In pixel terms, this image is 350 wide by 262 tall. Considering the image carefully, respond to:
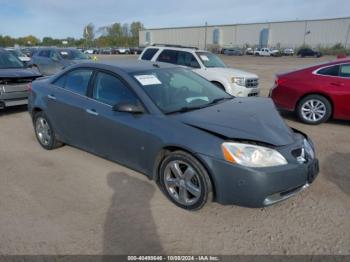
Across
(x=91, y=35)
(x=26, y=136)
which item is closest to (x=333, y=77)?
(x=26, y=136)

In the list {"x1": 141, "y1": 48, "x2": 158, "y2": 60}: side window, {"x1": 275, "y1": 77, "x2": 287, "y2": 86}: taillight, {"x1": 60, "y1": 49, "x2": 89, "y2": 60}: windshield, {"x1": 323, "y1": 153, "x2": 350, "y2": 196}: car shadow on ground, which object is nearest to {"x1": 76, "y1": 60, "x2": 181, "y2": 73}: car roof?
{"x1": 323, "y1": 153, "x2": 350, "y2": 196}: car shadow on ground

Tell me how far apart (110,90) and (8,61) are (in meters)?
6.57

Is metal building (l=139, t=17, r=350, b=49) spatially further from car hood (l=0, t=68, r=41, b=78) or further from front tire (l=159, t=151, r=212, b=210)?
front tire (l=159, t=151, r=212, b=210)

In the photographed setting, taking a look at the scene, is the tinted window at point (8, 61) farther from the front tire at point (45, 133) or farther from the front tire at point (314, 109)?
the front tire at point (314, 109)

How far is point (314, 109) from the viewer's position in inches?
266

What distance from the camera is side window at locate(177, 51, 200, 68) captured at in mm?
9409

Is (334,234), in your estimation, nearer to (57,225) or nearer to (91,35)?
(57,225)

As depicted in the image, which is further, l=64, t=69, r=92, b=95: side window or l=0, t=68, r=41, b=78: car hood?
l=0, t=68, r=41, b=78: car hood

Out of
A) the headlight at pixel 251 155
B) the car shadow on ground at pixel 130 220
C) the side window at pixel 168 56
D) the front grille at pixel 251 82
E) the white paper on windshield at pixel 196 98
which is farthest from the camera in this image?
the side window at pixel 168 56

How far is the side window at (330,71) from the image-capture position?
656 cm

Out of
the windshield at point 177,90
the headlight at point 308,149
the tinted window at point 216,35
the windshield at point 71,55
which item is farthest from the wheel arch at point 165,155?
the tinted window at point 216,35

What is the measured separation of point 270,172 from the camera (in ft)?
9.76

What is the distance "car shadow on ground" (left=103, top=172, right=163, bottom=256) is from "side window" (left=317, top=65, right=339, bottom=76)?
4.85 metres

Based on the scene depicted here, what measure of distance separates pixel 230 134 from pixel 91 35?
10891 cm
